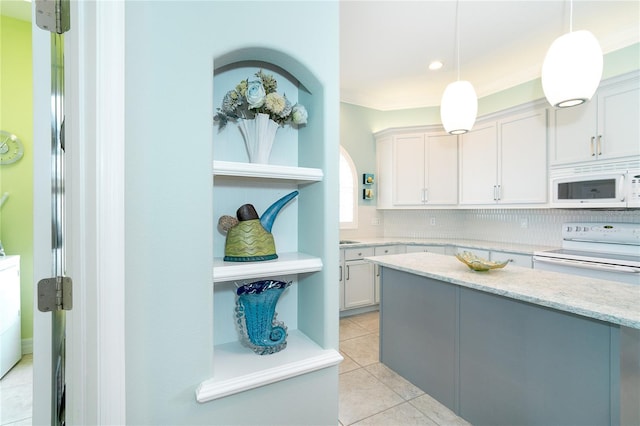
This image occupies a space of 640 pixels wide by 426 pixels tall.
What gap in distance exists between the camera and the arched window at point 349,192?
4125mm

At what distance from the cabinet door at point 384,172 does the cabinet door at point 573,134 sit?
1832 millimetres

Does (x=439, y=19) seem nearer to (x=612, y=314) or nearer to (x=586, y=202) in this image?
(x=586, y=202)

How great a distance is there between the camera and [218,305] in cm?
118

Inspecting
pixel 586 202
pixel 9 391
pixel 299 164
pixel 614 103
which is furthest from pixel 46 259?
pixel 614 103

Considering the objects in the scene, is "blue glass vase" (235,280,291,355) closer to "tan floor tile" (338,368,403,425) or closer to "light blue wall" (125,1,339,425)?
"light blue wall" (125,1,339,425)

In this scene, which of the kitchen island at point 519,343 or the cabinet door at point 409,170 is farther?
the cabinet door at point 409,170

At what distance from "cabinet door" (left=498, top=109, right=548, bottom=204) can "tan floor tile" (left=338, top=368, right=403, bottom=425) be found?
103 inches

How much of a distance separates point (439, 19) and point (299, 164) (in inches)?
91.8

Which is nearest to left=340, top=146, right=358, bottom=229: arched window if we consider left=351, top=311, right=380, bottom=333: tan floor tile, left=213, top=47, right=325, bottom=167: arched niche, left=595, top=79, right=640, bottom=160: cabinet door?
left=351, top=311, right=380, bottom=333: tan floor tile

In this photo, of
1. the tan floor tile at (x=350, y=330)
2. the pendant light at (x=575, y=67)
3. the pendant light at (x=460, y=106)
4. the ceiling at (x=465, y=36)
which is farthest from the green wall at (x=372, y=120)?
the pendant light at (x=575, y=67)

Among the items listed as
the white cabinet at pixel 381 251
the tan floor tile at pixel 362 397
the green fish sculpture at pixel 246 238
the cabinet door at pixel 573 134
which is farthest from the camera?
the white cabinet at pixel 381 251

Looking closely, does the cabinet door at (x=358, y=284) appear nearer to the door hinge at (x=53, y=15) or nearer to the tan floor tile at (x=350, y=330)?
the tan floor tile at (x=350, y=330)

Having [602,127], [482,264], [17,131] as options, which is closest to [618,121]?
[602,127]

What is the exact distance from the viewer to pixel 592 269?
2.54m
